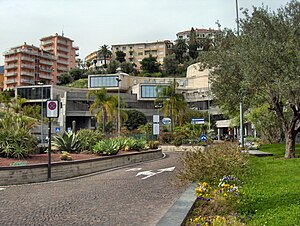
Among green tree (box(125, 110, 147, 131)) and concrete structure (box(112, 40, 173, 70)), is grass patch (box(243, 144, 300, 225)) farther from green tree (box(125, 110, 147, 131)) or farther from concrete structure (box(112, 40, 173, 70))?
concrete structure (box(112, 40, 173, 70))

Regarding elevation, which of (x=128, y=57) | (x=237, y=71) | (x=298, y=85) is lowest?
(x=298, y=85)

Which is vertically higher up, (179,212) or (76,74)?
(76,74)

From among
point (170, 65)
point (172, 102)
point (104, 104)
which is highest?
point (170, 65)

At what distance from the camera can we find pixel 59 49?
132m

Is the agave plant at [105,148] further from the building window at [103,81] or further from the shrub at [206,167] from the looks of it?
the building window at [103,81]

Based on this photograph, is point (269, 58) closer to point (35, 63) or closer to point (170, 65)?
point (35, 63)

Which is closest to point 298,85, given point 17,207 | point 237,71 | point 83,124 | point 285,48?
point 285,48

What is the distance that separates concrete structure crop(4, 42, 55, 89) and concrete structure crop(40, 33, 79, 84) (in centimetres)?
954

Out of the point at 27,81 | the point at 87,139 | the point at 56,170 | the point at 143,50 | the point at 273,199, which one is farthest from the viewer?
the point at 143,50

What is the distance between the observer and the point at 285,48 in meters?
14.5

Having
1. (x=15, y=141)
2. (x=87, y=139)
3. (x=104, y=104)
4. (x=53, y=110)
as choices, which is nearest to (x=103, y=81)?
(x=104, y=104)

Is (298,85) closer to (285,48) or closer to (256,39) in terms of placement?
(285,48)

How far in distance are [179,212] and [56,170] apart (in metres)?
7.62

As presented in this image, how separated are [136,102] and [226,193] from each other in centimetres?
8738
